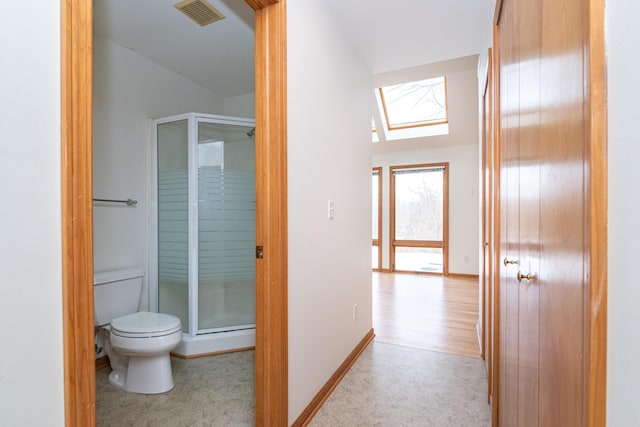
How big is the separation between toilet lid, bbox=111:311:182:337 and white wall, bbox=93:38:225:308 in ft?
1.72

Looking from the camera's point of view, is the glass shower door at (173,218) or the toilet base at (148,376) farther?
the glass shower door at (173,218)

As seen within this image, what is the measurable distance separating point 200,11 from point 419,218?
4.85 metres

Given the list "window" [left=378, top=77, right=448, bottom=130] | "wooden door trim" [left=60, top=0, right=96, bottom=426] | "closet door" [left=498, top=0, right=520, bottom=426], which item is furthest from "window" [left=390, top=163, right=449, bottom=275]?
"wooden door trim" [left=60, top=0, right=96, bottom=426]

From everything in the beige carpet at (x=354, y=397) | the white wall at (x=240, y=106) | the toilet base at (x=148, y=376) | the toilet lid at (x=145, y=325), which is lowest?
the beige carpet at (x=354, y=397)

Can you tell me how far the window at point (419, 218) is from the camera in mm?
5688

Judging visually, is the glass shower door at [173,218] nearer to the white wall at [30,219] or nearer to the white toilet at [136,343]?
the white toilet at [136,343]

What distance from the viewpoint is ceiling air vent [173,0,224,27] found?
2.02 meters

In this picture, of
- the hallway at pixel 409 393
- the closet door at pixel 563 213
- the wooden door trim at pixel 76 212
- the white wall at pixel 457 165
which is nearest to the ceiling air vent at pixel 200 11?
the wooden door trim at pixel 76 212

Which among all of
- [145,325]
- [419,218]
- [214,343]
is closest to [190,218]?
[145,325]

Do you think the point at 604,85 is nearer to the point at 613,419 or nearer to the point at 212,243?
the point at 613,419

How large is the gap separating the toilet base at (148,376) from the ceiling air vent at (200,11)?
2316 millimetres

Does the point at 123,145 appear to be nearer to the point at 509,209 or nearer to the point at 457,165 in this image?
the point at 509,209

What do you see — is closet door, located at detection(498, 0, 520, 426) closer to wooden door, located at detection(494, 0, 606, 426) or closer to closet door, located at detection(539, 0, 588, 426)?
wooden door, located at detection(494, 0, 606, 426)

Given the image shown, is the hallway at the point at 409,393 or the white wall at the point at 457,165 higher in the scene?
the white wall at the point at 457,165
